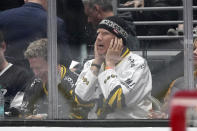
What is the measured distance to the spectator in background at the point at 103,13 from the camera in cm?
434

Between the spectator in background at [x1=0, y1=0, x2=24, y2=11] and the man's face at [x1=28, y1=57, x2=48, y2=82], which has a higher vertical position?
the spectator in background at [x1=0, y1=0, x2=24, y2=11]

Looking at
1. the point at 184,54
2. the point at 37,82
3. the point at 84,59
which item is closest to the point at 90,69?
the point at 84,59

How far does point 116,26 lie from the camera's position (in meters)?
4.41

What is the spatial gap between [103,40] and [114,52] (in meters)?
0.13

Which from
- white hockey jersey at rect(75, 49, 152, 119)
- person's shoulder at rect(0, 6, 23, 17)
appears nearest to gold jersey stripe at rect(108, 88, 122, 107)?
white hockey jersey at rect(75, 49, 152, 119)

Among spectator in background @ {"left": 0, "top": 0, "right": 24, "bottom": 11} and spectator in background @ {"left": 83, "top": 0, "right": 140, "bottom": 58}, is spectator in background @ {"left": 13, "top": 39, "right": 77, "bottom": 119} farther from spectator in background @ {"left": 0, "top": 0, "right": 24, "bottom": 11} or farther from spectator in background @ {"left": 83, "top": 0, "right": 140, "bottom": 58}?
spectator in background @ {"left": 83, "top": 0, "right": 140, "bottom": 58}

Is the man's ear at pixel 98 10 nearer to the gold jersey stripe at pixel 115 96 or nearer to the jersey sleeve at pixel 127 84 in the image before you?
the jersey sleeve at pixel 127 84

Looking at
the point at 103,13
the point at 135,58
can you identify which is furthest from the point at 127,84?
the point at 103,13

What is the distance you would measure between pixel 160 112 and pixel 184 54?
20.3 inches

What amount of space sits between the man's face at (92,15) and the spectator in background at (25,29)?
0.28m

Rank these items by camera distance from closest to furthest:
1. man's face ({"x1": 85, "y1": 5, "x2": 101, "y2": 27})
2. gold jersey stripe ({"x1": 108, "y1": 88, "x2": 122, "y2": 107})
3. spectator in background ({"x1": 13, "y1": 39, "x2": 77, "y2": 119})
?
man's face ({"x1": 85, "y1": 5, "x2": 101, "y2": 27})
gold jersey stripe ({"x1": 108, "y1": 88, "x2": 122, "y2": 107})
spectator in background ({"x1": 13, "y1": 39, "x2": 77, "y2": 119})

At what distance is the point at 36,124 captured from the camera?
15.1 feet

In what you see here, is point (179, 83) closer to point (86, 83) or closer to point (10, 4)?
point (86, 83)

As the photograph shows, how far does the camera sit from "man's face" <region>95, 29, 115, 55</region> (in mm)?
4421
